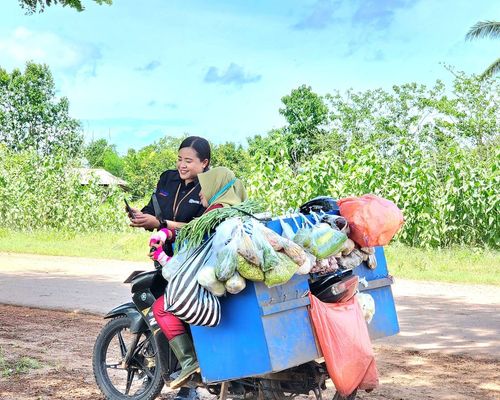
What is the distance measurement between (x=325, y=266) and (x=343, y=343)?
48cm

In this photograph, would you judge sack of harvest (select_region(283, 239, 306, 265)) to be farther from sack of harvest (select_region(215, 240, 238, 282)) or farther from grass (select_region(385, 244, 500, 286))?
grass (select_region(385, 244, 500, 286))

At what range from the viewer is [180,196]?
5566 millimetres

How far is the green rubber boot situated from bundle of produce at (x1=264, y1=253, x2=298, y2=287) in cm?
97

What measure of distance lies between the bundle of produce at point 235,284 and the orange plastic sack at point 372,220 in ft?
3.02

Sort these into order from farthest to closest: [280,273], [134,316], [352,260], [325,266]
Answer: [134,316]
[352,260]
[325,266]
[280,273]

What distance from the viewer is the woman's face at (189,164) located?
17.9 feet

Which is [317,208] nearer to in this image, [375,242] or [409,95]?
[375,242]

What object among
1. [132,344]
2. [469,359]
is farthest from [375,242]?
[469,359]

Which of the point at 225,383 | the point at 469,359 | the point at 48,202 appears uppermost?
the point at 48,202

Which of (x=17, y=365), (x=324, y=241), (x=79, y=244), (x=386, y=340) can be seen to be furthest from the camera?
(x=79, y=244)

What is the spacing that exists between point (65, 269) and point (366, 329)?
1210 centimetres

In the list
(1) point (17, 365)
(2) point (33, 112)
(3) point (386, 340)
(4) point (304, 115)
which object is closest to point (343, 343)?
(1) point (17, 365)

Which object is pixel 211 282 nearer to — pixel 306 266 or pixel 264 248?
pixel 264 248

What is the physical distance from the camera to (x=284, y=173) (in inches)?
752
